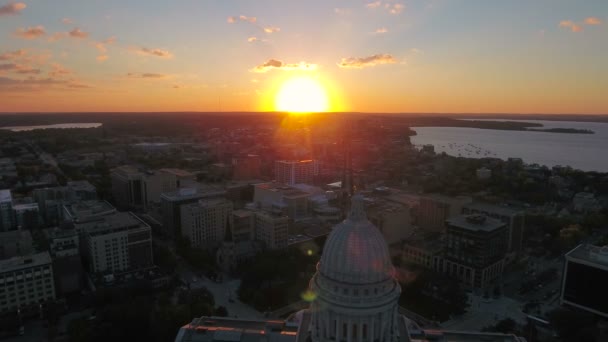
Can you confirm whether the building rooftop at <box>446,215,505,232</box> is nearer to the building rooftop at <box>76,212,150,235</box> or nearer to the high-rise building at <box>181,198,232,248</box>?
the high-rise building at <box>181,198,232,248</box>

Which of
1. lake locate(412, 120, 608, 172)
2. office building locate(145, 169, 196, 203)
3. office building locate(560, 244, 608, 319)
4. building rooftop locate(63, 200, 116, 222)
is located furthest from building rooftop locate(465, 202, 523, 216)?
lake locate(412, 120, 608, 172)

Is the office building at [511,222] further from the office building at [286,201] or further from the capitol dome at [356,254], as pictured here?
the capitol dome at [356,254]

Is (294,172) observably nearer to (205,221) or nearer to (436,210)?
(436,210)

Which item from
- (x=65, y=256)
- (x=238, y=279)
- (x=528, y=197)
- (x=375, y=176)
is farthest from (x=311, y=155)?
(x=65, y=256)

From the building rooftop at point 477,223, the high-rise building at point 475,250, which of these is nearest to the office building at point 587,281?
the high-rise building at point 475,250

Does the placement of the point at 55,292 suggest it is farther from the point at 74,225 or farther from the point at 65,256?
the point at 74,225

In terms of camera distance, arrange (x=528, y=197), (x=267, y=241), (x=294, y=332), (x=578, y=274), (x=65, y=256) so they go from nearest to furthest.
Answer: (x=294, y=332) → (x=578, y=274) → (x=65, y=256) → (x=267, y=241) → (x=528, y=197)

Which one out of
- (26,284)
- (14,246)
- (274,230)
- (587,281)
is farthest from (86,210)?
(587,281)
